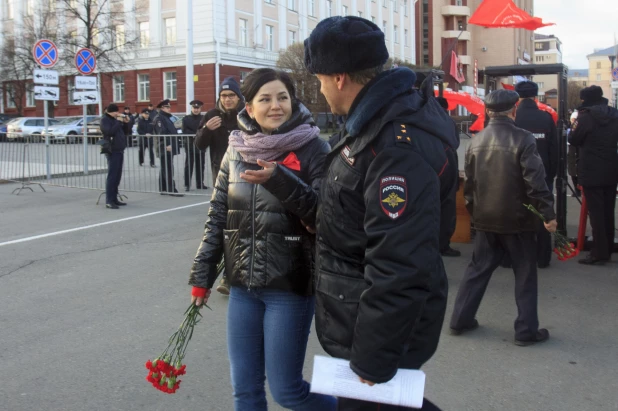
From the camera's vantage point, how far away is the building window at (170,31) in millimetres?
43312

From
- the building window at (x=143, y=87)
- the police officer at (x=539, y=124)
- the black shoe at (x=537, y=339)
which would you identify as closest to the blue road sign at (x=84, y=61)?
the police officer at (x=539, y=124)

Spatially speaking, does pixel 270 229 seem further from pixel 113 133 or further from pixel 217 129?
pixel 113 133

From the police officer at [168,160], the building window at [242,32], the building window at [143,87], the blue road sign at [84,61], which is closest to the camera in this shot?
the police officer at [168,160]

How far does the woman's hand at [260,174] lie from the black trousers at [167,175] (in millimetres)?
10886

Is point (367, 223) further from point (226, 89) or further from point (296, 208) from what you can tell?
point (226, 89)

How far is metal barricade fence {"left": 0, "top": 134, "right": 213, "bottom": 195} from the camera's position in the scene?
1340 cm

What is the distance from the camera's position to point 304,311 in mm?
2895

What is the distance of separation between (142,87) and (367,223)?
1824 inches

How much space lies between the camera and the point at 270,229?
2887 millimetres

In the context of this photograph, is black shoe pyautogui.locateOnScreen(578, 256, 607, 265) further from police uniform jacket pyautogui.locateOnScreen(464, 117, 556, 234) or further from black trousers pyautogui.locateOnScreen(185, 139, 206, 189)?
black trousers pyautogui.locateOnScreen(185, 139, 206, 189)

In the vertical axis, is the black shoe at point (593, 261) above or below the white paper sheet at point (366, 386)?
below

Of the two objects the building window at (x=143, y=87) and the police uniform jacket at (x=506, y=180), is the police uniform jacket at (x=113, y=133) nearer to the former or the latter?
the police uniform jacket at (x=506, y=180)

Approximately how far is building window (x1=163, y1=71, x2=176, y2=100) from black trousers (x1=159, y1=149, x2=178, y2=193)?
105 feet

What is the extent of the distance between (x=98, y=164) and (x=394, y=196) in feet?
47.7
